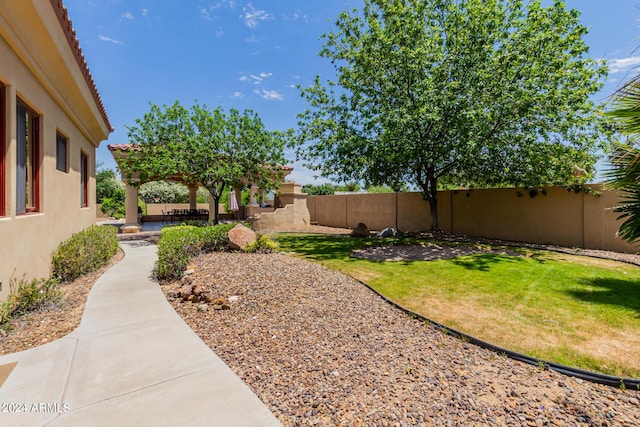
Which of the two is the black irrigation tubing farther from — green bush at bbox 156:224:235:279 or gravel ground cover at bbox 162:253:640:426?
green bush at bbox 156:224:235:279

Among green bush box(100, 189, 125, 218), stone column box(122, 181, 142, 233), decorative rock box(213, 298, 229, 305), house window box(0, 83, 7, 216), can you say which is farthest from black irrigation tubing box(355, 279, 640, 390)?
green bush box(100, 189, 125, 218)

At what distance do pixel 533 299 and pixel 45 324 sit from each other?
322 inches

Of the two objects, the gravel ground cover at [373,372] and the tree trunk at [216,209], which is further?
the tree trunk at [216,209]

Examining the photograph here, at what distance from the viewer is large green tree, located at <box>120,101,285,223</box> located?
13047 mm

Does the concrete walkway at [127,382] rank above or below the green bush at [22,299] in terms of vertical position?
below

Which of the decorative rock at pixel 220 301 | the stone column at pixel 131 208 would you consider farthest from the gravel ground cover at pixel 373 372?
the stone column at pixel 131 208

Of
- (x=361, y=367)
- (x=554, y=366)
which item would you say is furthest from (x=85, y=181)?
(x=554, y=366)

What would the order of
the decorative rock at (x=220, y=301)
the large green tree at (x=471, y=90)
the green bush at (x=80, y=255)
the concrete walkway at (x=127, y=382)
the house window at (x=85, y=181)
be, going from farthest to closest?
the house window at (x=85, y=181) → the large green tree at (x=471, y=90) → the green bush at (x=80, y=255) → the decorative rock at (x=220, y=301) → the concrete walkway at (x=127, y=382)

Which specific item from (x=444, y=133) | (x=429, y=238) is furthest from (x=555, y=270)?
(x=429, y=238)

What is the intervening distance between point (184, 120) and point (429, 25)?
36.1 ft

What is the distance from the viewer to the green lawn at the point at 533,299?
397cm

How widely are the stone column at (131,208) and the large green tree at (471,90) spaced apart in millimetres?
11984

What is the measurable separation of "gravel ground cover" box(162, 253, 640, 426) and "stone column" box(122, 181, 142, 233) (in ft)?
46.2

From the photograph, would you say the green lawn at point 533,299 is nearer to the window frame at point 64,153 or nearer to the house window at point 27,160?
the house window at point 27,160
